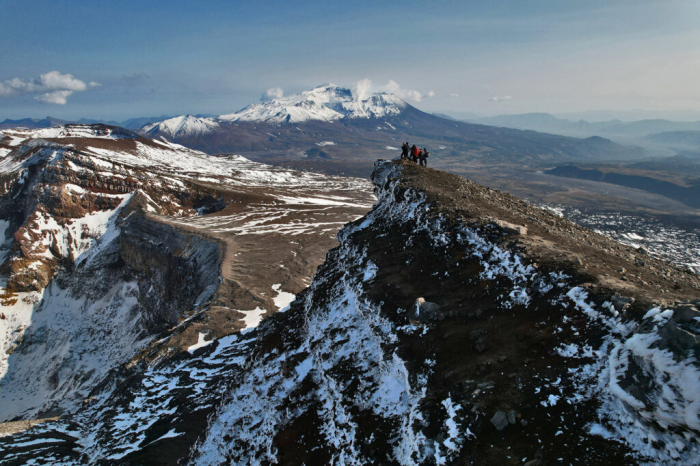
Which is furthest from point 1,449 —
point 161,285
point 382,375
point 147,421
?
point 382,375

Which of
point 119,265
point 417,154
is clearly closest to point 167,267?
point 119,265

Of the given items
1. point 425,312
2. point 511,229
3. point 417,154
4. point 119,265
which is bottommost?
point 119,265

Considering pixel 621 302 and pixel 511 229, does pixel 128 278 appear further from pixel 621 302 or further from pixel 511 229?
pixel 621 302

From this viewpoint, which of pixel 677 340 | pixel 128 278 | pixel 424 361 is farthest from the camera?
pixel 128 278

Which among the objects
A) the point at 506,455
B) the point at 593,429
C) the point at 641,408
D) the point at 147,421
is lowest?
the point at 147,421

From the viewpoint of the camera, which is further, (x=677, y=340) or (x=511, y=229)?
(x=511, y=229)

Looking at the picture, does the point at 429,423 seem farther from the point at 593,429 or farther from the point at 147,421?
the point at 147,421
